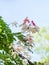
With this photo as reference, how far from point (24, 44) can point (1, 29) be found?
10.7 inches

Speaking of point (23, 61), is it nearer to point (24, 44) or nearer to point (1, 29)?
point (24, 44)

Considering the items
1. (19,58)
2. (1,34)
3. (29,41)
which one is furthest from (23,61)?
(1,34)

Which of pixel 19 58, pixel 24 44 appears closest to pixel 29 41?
pixel 24 44

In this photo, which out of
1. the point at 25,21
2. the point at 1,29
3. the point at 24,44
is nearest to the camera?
the point at 1,29

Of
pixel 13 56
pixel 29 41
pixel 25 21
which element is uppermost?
pixel 25 21

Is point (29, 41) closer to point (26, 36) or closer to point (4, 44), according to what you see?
point (26, 36)

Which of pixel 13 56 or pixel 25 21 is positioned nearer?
pixel 13 56

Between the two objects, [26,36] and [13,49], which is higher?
[26,36]

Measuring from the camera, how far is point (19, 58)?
2.25m

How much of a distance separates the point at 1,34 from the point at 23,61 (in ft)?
1.10

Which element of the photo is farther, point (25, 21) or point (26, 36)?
point (25, 21)

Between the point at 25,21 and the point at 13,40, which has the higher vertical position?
the point at 25,21

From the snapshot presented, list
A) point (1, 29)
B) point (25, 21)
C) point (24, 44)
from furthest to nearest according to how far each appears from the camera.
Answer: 1. point (25, 21)
2. point (24, 44)
3. point (1, 29)

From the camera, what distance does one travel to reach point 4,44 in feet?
7.29
